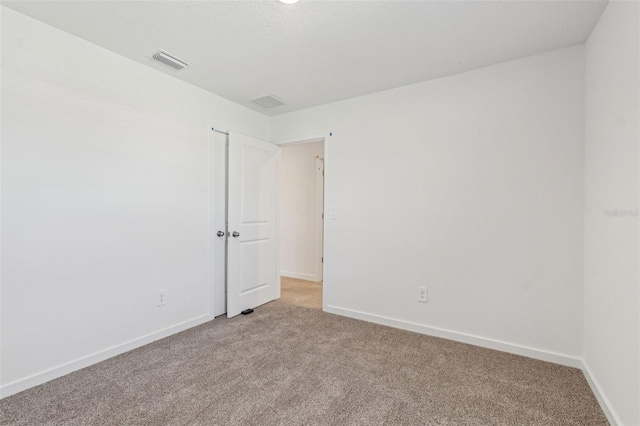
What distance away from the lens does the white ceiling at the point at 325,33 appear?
182 cm

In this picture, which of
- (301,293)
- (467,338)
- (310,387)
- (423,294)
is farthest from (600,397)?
(301,293)

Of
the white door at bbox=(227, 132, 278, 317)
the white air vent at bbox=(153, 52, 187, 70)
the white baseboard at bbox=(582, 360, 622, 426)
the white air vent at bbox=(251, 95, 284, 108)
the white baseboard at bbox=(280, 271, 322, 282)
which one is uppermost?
the white air vent at bbox=(251, 95, 284, 108)

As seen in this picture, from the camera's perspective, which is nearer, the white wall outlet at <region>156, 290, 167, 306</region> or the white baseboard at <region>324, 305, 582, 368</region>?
the white baseboard at <region>324, 305, 582, 368</region>

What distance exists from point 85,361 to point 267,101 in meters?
2.89

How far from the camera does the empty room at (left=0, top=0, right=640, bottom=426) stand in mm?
1760

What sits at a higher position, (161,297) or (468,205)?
(468,205)

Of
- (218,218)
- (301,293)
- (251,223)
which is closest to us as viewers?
(218,218)

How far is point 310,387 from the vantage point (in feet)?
6.33

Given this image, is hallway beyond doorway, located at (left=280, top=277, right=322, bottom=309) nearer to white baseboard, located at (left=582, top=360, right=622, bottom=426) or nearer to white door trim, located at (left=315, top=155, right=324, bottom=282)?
white door trim, located at (left=315, top=155, right=324, bottom=282)

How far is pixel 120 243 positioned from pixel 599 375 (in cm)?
351

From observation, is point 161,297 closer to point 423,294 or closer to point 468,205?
point 423,294

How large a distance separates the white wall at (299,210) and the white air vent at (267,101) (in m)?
1.71

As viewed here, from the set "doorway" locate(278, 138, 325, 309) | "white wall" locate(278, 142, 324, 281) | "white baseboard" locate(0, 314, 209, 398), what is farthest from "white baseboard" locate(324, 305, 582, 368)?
"white wall" locate(278, 142, 324, 281)

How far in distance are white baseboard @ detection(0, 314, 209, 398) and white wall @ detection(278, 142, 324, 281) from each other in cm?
247
